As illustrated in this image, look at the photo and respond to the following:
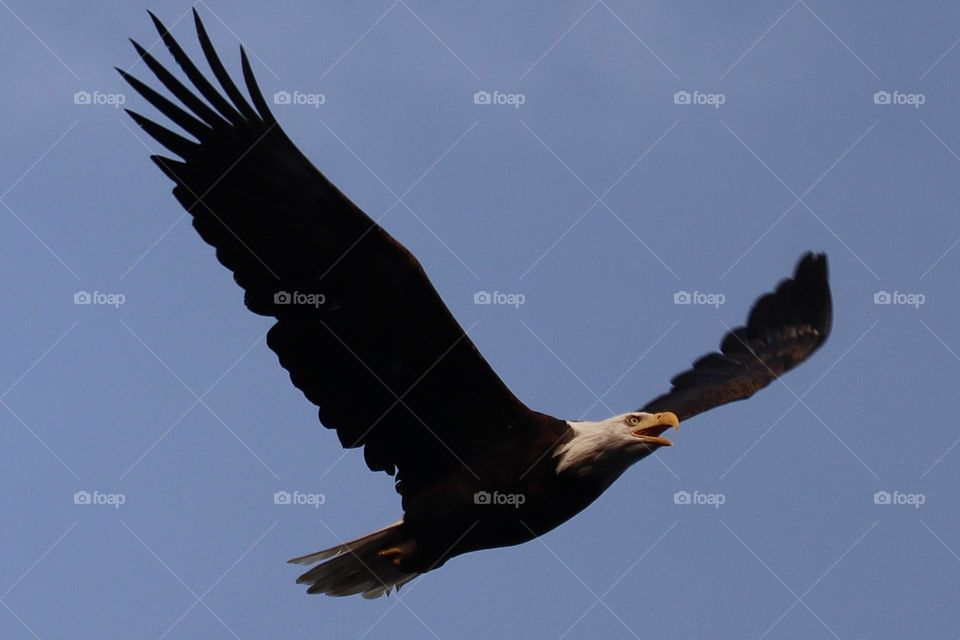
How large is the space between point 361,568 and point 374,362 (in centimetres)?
141

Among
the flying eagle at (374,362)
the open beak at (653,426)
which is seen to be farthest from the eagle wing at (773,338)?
the flying eagle at (374,362)

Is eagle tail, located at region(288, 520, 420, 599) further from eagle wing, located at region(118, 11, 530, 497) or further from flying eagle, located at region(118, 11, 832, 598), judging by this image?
eagle wing, located at region(118, 11, 530, 497)

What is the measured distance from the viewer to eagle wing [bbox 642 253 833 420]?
1184 cm

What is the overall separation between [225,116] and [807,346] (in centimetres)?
511

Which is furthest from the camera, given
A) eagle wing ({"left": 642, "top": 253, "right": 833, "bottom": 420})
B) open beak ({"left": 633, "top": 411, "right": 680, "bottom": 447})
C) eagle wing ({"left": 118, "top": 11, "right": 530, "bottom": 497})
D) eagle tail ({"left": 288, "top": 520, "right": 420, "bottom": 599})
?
eagle wing ({"left": 642, "top": 253, "right": 833, "bottom": 420})

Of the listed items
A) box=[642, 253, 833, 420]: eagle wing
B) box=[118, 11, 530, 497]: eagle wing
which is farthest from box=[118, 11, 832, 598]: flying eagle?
box=[642, 253, 833, 420]: eagle wing

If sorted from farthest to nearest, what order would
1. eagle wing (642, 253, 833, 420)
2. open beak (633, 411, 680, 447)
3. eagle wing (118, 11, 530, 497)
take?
eagle wing (642, 253, 833, 420)
open beak (633, 411, 680, 447)
eagle wing (118, 11, 530, 497)

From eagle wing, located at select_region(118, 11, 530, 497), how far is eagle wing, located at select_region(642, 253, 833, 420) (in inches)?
97.4

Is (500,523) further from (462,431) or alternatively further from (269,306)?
(269,306)

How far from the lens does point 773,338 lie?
1217cm

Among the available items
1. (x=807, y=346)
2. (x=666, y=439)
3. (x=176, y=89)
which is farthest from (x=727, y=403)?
(x=176, y=89)

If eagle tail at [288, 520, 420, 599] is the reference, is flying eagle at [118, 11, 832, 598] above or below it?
above

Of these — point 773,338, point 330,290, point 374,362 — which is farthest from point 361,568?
point 773,338

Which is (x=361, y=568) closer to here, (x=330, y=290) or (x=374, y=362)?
(x=374, y=362)
